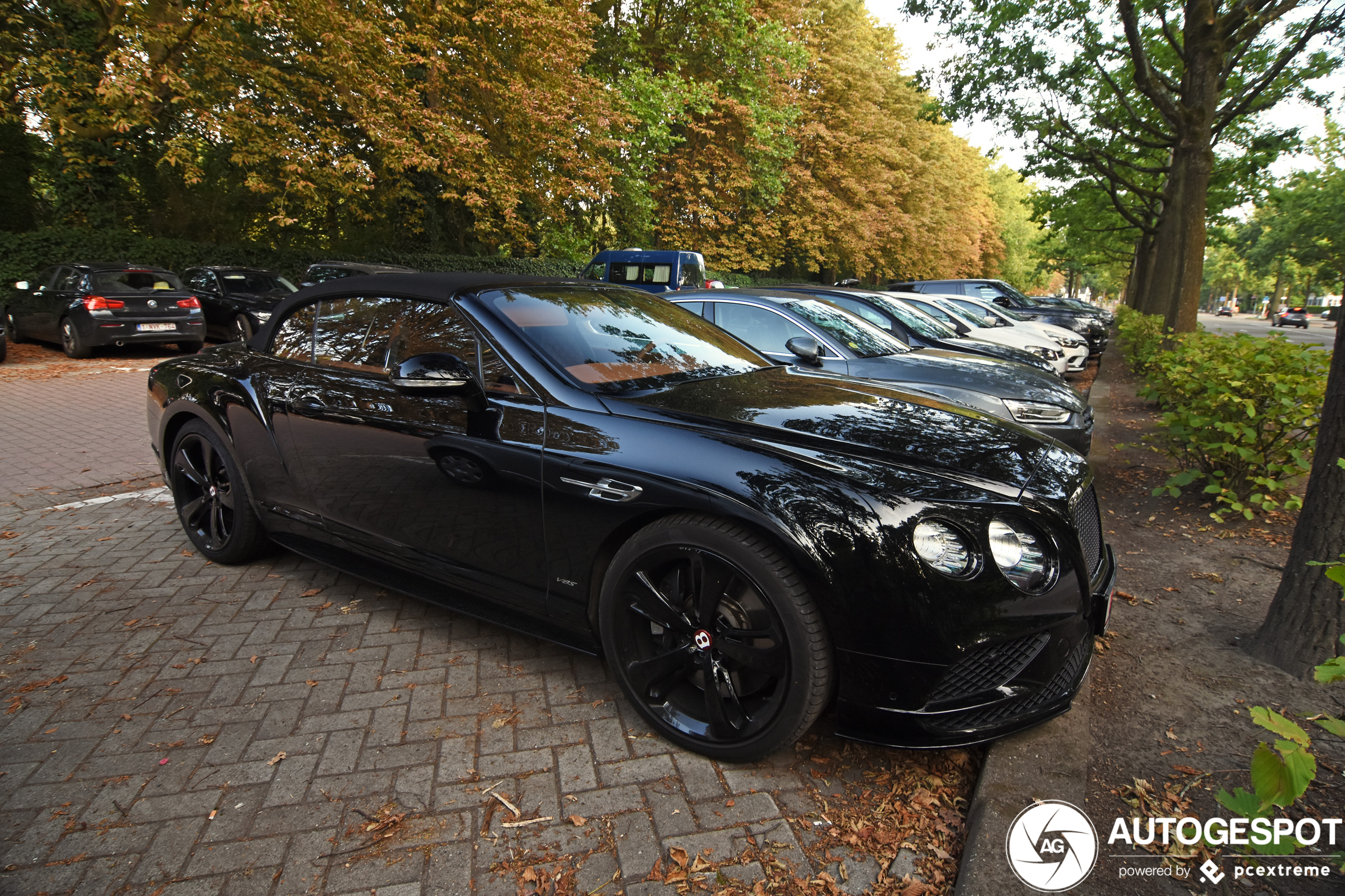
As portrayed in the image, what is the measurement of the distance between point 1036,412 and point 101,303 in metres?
14.6

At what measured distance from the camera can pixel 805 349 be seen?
5.41m

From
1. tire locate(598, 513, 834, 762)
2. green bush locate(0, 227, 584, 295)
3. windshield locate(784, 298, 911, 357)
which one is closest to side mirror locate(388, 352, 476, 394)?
tire locate(598, 513, 834, 762)

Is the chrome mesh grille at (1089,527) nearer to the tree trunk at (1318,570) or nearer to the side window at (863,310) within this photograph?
the tree trunk at (1318,570)

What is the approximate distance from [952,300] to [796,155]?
64.2ft

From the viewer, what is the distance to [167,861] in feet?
Result: 7.11

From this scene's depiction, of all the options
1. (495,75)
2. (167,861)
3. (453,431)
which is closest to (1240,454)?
(453,431)

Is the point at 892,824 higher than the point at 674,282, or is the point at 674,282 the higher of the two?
the point at 674,282

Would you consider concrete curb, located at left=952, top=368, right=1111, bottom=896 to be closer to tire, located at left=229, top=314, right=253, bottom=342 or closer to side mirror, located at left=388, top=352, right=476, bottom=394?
side mirror, located at left=388, top=352, right=476, bottom=394

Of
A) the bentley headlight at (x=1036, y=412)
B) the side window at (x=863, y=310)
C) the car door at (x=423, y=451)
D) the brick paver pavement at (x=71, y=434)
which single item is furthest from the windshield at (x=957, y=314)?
the brick paver pavement at (x=71, y=434)

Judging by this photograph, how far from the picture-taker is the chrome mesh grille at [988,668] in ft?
7.49

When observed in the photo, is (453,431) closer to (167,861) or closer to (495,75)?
(167,861)

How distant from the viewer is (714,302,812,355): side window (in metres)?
6.69

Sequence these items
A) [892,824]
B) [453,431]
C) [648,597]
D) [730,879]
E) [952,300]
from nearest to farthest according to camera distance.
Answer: [730,879] → [892,824] → [648,597] → [453,431] → [952,300]

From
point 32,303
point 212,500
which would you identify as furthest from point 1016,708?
point 32,303
